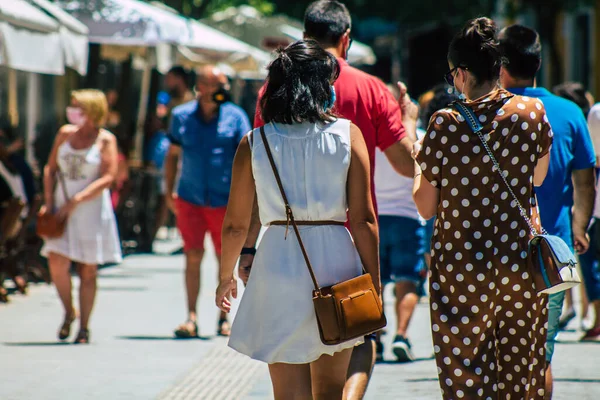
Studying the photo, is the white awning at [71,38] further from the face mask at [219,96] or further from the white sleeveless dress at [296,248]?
the white sleeveless dress at [296,248]

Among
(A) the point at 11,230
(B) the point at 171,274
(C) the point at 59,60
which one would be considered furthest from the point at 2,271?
(B) the point at 171,274

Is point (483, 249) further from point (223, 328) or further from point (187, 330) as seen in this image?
point (223, 328)

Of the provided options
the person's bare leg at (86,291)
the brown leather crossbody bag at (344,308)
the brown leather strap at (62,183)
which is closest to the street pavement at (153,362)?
the person's bare leg at (86,291)

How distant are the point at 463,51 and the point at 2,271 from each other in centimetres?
718

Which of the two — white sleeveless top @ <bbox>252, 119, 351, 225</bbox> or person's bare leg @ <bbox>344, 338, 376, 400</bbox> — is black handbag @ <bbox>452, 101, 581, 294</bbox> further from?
person's bare leg @ <bbox>344, 338, 376, 400</bbox>

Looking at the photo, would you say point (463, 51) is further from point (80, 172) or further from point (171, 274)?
point (171, 274)

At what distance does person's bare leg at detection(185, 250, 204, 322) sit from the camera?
9.17 m

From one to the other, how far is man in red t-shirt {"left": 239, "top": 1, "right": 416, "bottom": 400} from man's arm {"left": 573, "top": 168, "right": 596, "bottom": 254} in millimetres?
824

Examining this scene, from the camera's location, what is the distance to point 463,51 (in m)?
4.73

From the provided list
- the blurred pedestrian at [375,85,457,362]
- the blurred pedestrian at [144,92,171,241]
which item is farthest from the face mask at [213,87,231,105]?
the blurred pedestrian at [144,92,171,241]

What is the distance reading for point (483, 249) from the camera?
4.60 metres

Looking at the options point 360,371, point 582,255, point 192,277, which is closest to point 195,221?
point 192,277

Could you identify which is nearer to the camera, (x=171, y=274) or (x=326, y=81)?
(x=326, y=81)

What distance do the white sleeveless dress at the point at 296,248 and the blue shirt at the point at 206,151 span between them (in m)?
4.76
